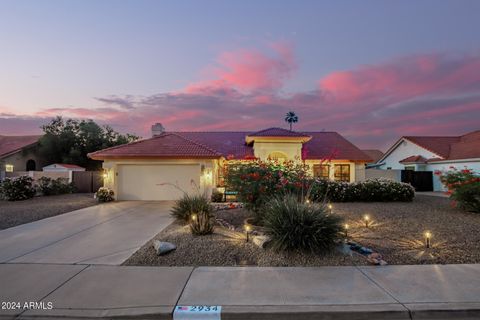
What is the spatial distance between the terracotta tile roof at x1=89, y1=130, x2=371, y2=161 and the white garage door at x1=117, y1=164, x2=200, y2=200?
950 mm

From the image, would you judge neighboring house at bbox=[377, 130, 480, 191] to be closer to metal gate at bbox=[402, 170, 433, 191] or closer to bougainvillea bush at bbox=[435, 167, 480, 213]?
metal gate at bbox=[402, 170, 433, 191]

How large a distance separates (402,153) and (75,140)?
128ft

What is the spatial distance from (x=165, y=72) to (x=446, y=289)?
52.5 ft

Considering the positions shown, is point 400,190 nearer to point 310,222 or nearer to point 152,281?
point 310,222

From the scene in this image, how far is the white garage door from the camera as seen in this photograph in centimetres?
1652

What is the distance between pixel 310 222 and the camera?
19.5 ft

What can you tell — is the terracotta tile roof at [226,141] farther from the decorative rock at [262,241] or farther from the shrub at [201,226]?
the decorative rock at [262,241]

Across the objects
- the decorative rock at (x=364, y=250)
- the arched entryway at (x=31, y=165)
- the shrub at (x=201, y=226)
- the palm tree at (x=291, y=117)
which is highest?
the palm tree at (x=291, y=117)

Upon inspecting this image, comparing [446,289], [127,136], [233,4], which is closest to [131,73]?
[233,4]

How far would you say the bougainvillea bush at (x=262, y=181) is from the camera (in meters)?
8.77

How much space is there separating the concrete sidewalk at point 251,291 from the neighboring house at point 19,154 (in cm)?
2934

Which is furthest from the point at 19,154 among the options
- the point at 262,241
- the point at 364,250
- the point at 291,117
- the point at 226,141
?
the point at 364,250

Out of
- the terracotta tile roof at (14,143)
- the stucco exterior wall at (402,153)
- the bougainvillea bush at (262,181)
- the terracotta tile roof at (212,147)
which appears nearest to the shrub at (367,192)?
the terracotta tile roof at (212,147)

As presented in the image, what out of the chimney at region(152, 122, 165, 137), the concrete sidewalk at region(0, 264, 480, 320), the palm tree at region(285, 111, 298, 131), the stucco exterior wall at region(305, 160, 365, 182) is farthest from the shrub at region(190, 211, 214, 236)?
the palm tree at region(285, 111, 298, 131)
